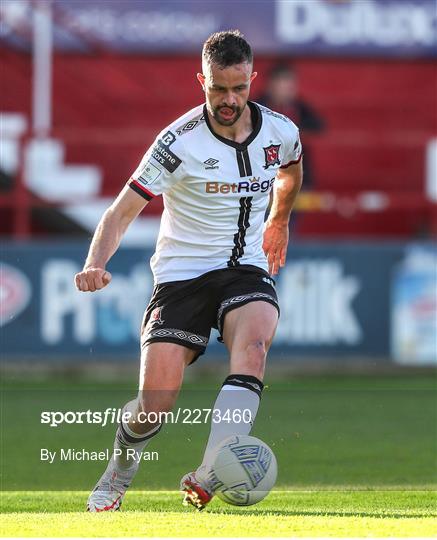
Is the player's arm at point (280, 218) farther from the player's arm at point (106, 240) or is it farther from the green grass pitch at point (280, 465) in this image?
the green grass pitch at point (280, 465)

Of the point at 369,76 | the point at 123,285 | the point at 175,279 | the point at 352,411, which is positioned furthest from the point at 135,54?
the point at 175,279

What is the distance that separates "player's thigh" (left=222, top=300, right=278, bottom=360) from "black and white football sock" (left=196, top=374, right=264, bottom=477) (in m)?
0.18

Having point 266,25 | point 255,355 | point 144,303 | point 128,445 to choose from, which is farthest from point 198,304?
point 266,25

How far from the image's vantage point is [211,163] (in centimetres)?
734

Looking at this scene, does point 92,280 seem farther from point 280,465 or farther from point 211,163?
point 280,465

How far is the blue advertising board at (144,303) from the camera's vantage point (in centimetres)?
1476

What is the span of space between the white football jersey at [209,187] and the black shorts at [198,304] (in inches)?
2.4

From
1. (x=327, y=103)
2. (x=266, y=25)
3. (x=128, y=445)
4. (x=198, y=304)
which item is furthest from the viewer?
(x=327, y=103)

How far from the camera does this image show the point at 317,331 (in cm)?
1491

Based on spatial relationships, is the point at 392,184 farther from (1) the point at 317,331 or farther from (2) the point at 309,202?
(1) the point at 317,331

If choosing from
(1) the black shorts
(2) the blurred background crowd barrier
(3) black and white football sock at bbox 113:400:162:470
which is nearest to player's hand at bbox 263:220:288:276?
(1) the black shorts

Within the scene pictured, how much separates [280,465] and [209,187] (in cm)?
280

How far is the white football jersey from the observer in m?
7.30

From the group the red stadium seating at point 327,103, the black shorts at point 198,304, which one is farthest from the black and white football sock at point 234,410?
the red stadium seating at point 327,103
